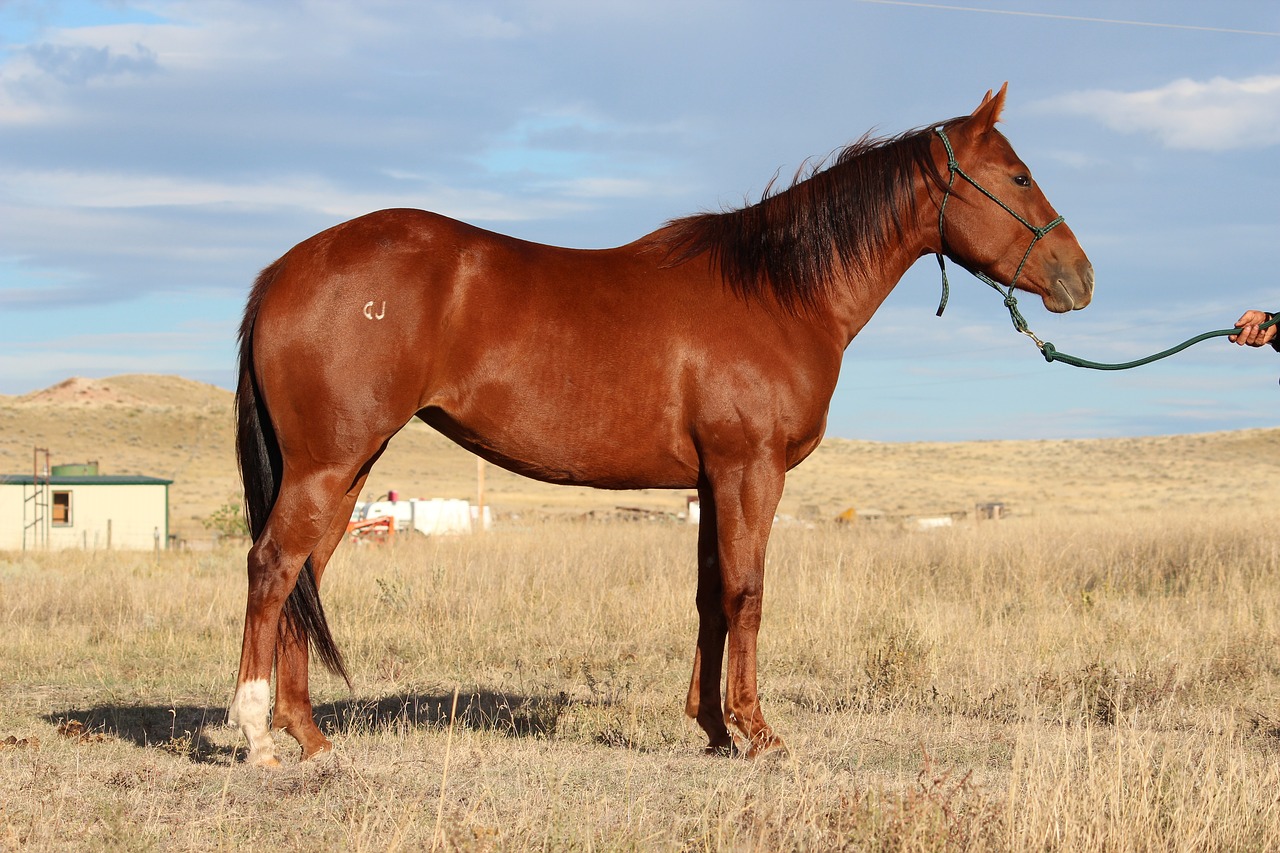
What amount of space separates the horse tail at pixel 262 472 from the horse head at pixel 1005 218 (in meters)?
3.31

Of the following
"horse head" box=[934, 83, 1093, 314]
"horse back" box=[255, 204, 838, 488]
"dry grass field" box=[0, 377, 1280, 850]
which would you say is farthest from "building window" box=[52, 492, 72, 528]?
"horse head" box=[934, 83, 1093, 314]

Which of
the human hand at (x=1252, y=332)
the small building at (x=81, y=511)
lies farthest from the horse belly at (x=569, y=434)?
the small building at (x=81, y=511)

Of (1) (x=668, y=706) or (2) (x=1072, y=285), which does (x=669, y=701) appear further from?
(2) (x=1072, y=285)

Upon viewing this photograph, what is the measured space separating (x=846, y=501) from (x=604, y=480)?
1753 inches

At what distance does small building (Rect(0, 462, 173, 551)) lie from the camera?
2892cm

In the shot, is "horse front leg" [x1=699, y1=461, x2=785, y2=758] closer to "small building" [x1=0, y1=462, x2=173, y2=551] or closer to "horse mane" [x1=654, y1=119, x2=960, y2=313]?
"horse mane" [x1=654, y1=119, x2=960, y2=313]

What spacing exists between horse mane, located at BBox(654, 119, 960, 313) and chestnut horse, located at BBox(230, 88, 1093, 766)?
11mm

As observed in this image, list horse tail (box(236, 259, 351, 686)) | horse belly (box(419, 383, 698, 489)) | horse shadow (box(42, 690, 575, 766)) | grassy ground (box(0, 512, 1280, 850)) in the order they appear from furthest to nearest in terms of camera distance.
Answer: horse shadow (box(42, 690, 575, 766)), horse tail (box(236, 259, 351, 686)), horse belly (box(419, 383, 698, 489)), grassy ground (box(0, 512, 1280, 850))

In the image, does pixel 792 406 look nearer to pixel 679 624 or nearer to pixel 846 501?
pixel 679 624

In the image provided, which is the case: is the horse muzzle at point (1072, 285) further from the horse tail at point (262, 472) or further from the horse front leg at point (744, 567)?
the horse tail at point (262, 472)

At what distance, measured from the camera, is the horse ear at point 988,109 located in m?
5.36

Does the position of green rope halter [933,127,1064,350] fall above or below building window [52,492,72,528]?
above

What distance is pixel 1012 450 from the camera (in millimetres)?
75250

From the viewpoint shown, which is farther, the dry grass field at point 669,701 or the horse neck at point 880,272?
the horse neck at point 880,272
